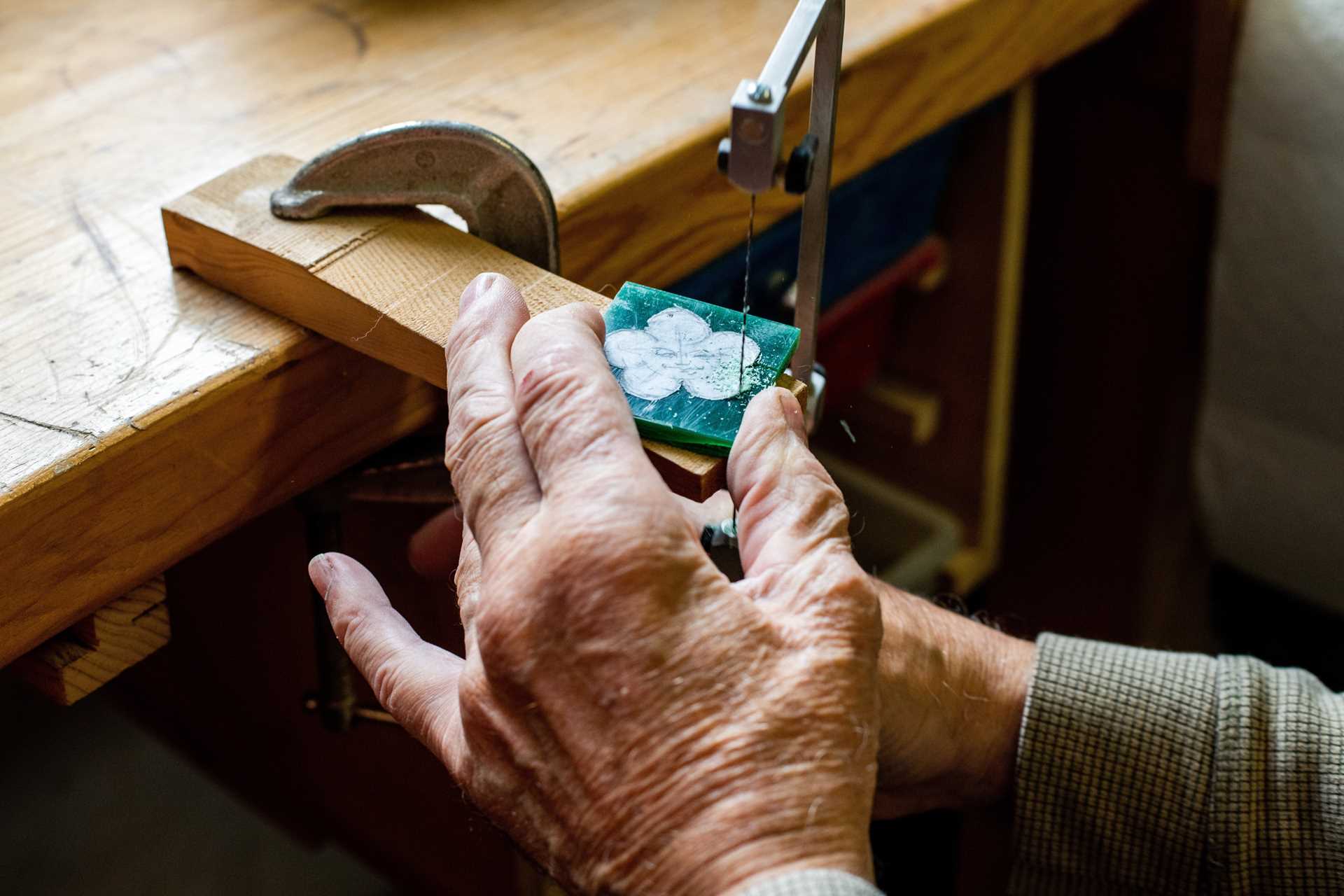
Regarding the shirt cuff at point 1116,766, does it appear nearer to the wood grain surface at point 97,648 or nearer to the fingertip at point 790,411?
the fingertip at point 790,411

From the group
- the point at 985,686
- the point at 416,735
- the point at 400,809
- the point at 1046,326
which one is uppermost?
the point at 416,735

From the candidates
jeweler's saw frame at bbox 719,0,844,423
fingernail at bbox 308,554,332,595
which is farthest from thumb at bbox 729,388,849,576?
fingernail at bbox 308,554,332,595

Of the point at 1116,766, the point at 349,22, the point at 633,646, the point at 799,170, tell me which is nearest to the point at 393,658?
the point at 633,646

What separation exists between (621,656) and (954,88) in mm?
684

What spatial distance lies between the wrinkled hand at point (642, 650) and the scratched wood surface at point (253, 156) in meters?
0.15

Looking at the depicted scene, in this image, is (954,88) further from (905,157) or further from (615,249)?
(615,249)

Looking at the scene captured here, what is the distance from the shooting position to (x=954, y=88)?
0.99 meters

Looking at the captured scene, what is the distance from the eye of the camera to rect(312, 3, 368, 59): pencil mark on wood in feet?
3.03

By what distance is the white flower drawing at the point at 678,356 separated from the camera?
584 mm

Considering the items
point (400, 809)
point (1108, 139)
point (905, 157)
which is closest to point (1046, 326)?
point (1108, 139)

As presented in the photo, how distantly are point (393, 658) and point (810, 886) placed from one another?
0.25 m

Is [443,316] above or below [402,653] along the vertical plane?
above

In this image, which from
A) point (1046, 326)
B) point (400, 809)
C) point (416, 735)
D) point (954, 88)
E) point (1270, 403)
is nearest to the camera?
point (416, 735)

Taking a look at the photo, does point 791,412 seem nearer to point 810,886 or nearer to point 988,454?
point 810,886
